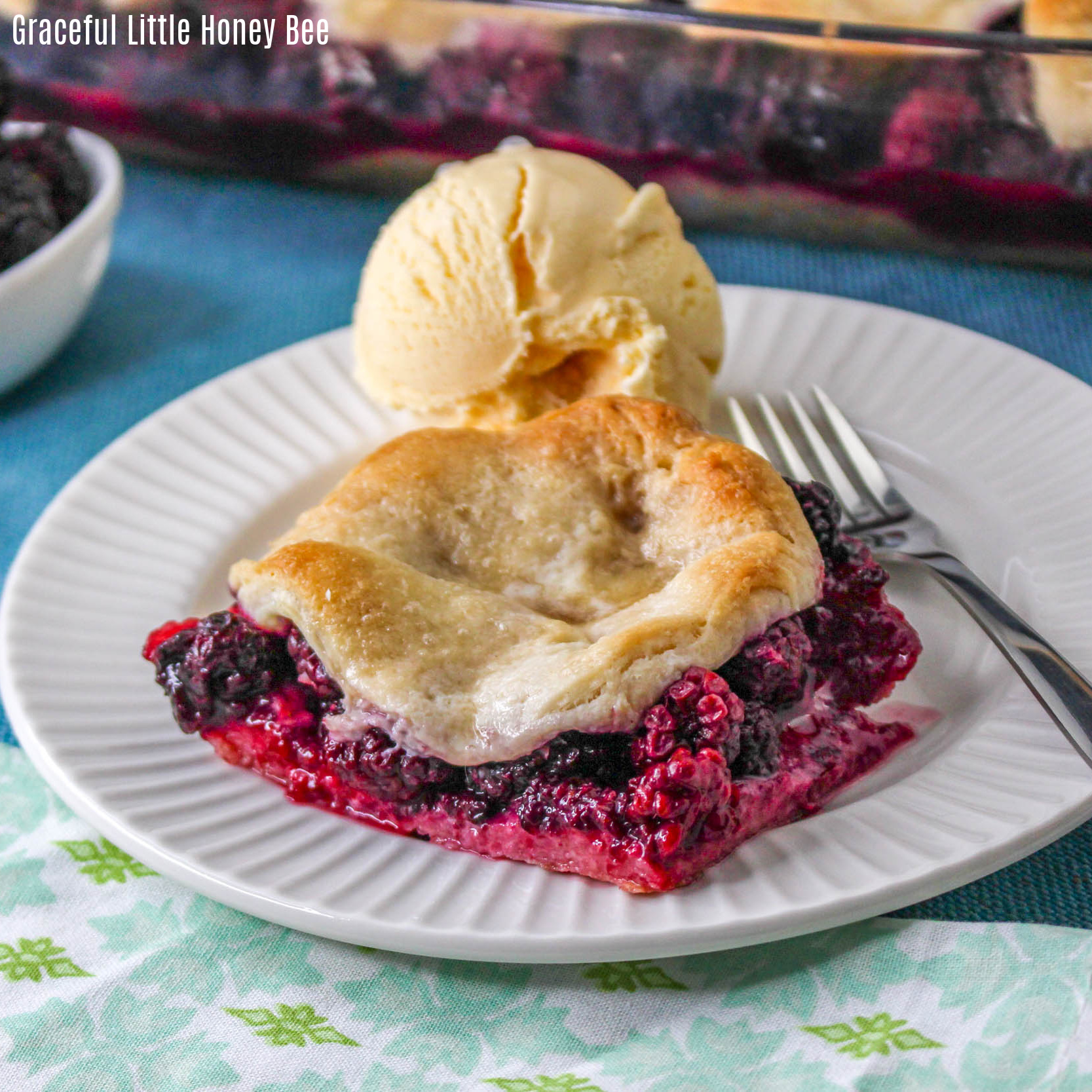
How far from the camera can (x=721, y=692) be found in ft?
5.84

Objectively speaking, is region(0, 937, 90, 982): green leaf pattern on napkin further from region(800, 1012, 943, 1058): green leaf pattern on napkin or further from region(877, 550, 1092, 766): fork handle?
region(877, 550, 1092, 766): fork handle

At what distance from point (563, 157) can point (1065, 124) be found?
1276 millimetres

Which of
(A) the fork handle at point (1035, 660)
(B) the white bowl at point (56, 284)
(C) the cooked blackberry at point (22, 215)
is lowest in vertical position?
(B) the white bowl at point (56, 284)

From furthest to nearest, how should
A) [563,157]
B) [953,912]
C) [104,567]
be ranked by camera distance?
[563,157], [104,567], [953,912]

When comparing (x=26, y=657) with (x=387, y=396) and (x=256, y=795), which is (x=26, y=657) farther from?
(x=387, y=396)

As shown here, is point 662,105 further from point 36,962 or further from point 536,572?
point 36,962

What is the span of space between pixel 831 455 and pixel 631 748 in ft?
3.44

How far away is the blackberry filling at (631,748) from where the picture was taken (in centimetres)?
170

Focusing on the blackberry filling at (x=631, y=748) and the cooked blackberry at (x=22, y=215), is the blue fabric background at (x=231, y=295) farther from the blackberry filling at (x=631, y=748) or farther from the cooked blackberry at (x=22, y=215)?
the blackberry filling at (x=631, y=748)

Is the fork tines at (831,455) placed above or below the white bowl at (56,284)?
above

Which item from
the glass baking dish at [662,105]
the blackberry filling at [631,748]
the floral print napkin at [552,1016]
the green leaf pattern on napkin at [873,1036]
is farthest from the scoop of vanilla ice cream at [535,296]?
the green leaf pattern on napkin at [873,1036]

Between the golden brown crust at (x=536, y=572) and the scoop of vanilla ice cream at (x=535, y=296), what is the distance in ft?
1.09

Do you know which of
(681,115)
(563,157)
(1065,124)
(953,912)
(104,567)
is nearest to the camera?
(953,912)

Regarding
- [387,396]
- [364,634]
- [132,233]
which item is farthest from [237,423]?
[132,233]
